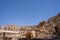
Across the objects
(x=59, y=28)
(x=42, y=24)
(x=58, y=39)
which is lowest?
(x=58, y=39)

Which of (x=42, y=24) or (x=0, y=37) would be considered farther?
(x=42, y=24)

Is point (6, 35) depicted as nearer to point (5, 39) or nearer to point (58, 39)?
point (5, 39)

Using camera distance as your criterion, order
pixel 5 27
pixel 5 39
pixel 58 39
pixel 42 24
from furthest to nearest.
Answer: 1. pixel 5 27
2. pixel 42 24
3. pixel 5 39
4. pixel 58 39

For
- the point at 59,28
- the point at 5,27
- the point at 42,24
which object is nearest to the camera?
the point at 59,28

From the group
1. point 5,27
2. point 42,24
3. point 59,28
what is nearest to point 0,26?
point 5,27

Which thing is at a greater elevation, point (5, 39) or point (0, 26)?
point (0, 26)

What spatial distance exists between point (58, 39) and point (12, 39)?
1188 centimetres

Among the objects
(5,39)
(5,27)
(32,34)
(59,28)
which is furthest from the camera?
(5,27)

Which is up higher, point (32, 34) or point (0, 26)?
point (0, 26)

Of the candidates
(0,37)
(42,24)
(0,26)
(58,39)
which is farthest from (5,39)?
(0,26)

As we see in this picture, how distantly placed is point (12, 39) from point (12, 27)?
742 inches

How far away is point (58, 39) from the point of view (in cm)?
1530

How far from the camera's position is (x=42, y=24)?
1346 inches

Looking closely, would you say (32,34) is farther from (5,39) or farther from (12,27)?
(12,27)
